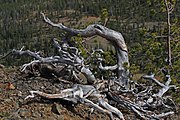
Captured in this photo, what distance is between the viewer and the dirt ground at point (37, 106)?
27.2ft

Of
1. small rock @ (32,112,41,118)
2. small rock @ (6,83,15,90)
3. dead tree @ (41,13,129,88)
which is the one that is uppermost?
dead tree @ (41,13,129,88)

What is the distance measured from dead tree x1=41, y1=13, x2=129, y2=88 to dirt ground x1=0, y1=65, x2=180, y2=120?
1404mm

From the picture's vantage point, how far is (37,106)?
8.55 meters

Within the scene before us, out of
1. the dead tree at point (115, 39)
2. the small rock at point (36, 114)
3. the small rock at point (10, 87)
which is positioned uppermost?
the dead tree at point (115, 39)

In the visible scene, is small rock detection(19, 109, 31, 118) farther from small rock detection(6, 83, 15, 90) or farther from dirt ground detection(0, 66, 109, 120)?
small rock detection(6, 83, 15, 90)

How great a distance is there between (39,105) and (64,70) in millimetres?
1859

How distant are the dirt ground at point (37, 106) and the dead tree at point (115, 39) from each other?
1.40 meters

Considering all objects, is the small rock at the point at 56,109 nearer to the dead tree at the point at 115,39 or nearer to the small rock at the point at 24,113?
the small rock at the point at 24,113

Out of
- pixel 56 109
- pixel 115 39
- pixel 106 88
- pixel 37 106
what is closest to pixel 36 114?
pixel 37 106

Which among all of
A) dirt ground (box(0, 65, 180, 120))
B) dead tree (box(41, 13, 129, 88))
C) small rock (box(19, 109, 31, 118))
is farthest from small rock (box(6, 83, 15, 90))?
dead tree (box(41, 13, 129, 88))

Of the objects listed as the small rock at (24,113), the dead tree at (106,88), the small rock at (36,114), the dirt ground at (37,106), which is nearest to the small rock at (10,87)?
the dirt ground at (37,106)

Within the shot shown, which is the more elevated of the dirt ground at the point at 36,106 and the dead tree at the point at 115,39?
the dead tree at the point at 115,39

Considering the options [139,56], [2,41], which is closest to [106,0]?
[2,41]

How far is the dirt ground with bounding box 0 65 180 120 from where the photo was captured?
8.28 meters
